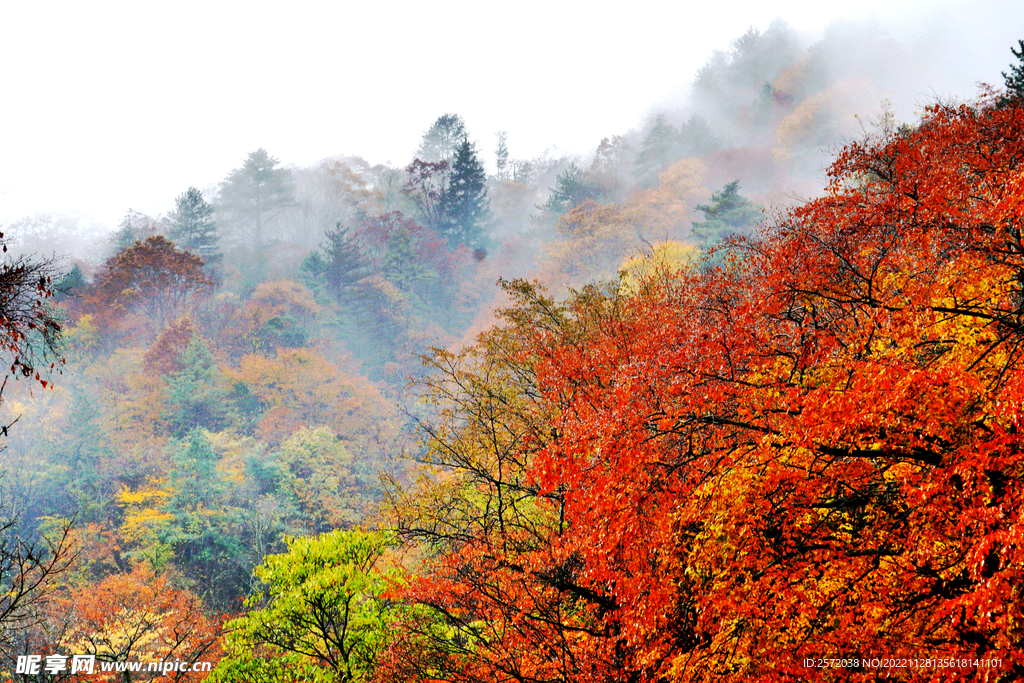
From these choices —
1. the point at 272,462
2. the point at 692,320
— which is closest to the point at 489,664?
the point at 692,320

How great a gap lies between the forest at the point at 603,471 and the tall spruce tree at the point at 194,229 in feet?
24.2

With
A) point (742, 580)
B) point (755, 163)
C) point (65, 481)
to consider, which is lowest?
point (742, 580)

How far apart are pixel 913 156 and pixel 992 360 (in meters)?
8.77

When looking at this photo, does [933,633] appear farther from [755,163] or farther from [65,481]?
[755,163]

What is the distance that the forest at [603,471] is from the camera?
6348 millimetres

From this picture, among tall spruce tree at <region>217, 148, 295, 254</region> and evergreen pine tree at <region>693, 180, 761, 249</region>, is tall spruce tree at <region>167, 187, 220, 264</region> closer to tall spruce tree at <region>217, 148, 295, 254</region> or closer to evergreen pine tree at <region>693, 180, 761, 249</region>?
tall spruce tree at <region>217, 148, 295, 254</region>

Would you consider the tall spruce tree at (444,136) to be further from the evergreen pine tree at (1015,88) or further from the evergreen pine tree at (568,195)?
the evergreen pine tree at (1015,88)

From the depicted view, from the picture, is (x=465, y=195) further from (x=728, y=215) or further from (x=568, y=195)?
(x=728, y=215)

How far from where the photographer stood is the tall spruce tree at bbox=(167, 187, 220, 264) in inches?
1781

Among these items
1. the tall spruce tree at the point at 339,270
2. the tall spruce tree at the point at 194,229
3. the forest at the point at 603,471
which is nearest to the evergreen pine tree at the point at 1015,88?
the forest at the point at 603,471

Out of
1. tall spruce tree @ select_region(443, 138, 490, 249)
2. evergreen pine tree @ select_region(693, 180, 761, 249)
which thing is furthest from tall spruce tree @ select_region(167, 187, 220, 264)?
evergreen pine tree @ select_region(693, 180, 761, 249)

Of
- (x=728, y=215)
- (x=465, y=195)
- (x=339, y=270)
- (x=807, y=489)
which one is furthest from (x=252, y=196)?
(x=807, y=489)

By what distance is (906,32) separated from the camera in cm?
7175

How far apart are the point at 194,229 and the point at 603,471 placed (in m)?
47.3
